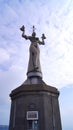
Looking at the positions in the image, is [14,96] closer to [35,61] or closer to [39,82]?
[39,82]

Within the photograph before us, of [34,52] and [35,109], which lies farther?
[34,52]

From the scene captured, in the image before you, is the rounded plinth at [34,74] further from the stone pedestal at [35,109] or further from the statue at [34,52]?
the stone pedestal at [35,109]

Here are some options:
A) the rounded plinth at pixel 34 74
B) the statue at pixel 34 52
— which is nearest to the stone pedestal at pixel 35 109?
the rounded plinth at pixel 34 74

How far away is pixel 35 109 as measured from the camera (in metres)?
13.2

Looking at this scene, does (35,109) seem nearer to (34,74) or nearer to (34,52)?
(34,74)

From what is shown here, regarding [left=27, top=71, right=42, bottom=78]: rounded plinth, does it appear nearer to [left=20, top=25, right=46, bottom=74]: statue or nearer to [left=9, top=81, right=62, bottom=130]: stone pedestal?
[left=20, top=25, right=46, bottom=74]: statue

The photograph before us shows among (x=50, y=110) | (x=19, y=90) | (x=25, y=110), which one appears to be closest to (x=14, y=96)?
(x=19, y=90)

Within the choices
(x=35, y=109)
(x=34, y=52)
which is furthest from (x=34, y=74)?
(x=35, y=109)

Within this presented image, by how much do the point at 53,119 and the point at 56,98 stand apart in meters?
1.97

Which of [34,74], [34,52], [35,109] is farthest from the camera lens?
[34,52]

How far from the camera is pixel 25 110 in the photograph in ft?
43.4

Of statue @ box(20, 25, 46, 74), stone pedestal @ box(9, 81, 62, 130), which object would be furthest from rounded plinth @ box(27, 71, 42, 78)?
stone pedestal @ box(9, 81, 62, 130)

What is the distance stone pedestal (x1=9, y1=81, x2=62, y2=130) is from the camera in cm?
1284

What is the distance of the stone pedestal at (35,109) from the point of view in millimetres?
12836
